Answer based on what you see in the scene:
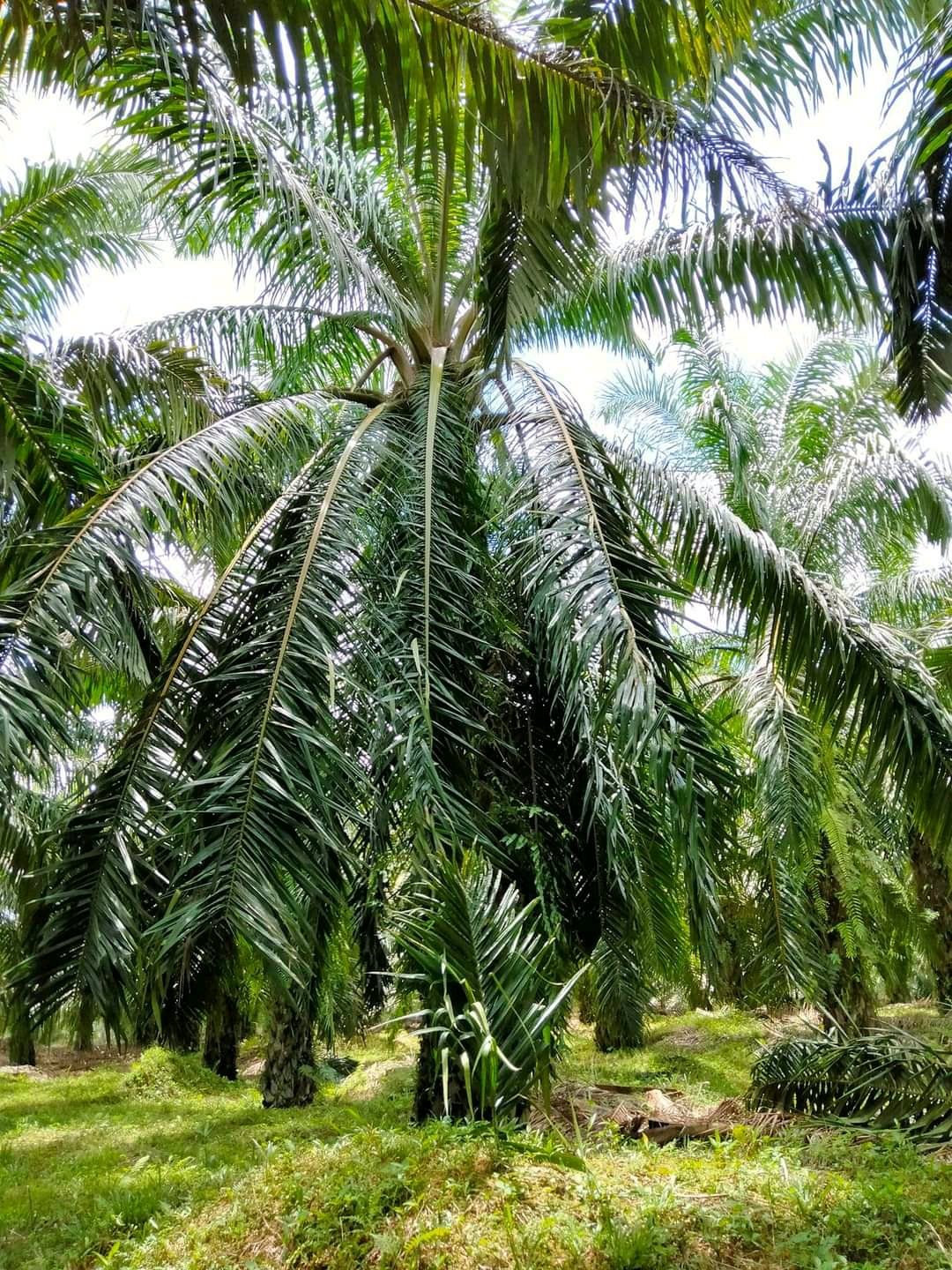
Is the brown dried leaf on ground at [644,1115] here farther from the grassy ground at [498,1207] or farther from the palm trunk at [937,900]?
the palm trunk at [937,900]

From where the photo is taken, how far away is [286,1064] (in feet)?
30.2

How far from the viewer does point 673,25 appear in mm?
3557

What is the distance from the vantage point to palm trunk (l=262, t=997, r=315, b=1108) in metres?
9.10

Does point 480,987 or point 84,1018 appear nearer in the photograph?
point 84,1018

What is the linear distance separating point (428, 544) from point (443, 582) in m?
0.24

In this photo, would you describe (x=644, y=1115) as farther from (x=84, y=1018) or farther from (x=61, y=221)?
(x=61, y=221)

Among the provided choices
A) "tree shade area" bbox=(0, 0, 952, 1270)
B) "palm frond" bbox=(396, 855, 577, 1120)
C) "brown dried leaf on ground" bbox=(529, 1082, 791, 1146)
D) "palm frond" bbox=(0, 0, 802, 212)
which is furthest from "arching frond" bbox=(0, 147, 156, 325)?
"brown dried leaf on ground" bbox=(529, 1082, 791, 1146)

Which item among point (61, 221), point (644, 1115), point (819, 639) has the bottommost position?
point (644, 1115)

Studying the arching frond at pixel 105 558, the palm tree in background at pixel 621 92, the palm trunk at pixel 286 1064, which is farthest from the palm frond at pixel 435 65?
the palm trunk at pixel 286 1064

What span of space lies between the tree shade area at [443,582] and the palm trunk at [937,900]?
143 inches

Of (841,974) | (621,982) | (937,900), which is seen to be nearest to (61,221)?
(621,982)

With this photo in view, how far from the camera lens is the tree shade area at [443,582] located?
361 centimetres

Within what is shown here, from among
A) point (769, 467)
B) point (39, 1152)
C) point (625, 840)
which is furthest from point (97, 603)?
point (769, 467)

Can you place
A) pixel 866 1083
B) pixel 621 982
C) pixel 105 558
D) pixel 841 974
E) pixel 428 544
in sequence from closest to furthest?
pixel 105 558, pixel 866 1083, pixel 428 544, pixel 621 982, pixel 841 974
